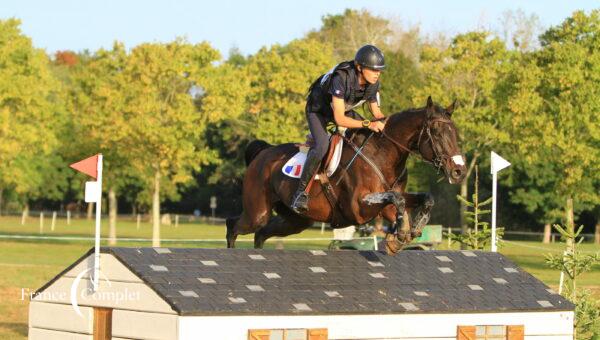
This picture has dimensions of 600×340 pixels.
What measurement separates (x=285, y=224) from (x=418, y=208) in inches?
90.6

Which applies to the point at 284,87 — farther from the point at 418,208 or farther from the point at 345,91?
the point at 418,208

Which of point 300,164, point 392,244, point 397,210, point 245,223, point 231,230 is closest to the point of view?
point 397,210

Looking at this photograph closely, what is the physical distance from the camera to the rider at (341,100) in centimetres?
1344

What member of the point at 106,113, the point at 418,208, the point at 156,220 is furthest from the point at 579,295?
the point at 106,113

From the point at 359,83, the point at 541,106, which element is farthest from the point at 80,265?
the point at 541,106

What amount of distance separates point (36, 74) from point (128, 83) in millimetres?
5077

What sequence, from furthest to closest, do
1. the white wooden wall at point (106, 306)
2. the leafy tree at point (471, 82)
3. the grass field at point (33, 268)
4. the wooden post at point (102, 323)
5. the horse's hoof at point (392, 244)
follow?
the leafy tree at point (471, 82)
the grass field at point (33, 268)
the wooden post at point (102, 323)
the horse's hoof at point (392, 244)
the white wooden wall at point (106, 306)

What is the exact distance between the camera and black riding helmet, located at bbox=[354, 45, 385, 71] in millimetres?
13352

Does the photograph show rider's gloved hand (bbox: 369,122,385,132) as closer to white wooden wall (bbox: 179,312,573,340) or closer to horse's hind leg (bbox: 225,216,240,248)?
white wooden wall (bbox: 179,312,573,340)

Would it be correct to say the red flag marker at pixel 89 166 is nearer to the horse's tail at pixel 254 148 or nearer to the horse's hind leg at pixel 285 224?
the horse's hind leg at pixel 285 224

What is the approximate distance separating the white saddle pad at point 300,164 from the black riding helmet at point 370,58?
101 centimetres

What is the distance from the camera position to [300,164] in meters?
14.3

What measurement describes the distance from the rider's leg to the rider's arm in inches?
12.9

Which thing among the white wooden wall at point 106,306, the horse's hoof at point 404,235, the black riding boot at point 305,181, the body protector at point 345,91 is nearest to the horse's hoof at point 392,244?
the horse's hoof at point 404,235
